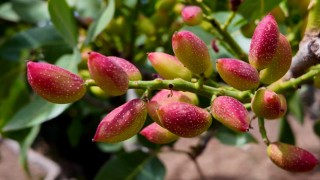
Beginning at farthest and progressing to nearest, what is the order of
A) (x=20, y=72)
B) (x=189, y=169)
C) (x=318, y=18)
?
(x=189, y=169) < (x=20, y=72) < (x=318, y=18)

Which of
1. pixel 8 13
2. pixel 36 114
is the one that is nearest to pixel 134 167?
pixel 36 114

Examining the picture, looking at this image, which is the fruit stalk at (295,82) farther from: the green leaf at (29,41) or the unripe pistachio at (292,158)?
the green leaf at (29,41)

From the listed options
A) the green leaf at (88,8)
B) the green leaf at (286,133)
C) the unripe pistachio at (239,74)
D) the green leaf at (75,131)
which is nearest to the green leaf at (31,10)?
the green leaf at (88,8)

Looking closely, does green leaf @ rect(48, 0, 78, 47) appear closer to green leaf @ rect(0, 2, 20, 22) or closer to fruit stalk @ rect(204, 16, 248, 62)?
fruit stalk @ rect(204, 16, 248, 62)

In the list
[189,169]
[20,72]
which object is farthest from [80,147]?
[189,169]

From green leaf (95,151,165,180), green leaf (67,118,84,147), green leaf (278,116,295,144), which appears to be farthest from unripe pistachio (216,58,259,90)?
green leaf (67,118,84,147)

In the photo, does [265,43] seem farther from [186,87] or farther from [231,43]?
[231,43]

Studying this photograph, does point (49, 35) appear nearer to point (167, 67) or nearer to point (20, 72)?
point (20, 72)

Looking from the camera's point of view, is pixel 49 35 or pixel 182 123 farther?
pixel 49 35
